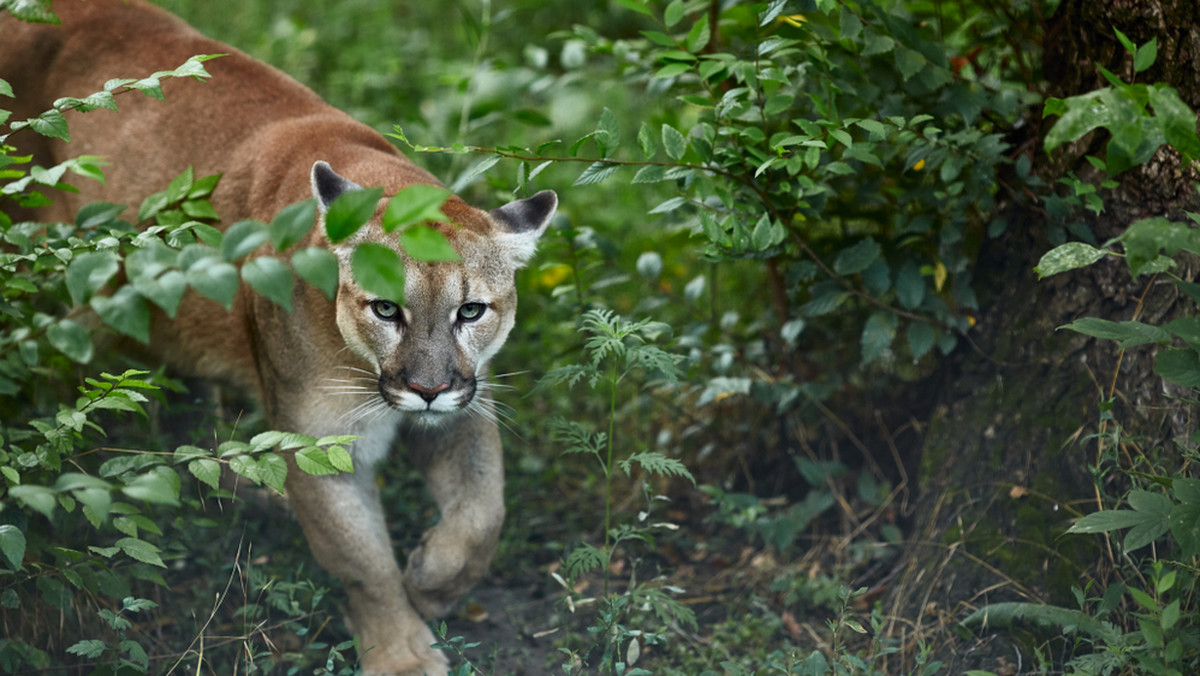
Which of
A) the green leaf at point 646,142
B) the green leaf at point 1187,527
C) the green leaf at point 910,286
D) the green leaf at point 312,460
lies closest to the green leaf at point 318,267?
the green leaf at point 312,460

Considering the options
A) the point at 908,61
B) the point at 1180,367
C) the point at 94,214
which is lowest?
the point at 1180,367

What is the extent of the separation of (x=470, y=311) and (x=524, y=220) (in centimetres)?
42

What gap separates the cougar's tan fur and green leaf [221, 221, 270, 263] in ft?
3.83

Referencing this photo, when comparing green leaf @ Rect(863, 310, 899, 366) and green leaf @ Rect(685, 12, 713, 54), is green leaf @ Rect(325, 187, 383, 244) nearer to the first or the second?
green leaf @ Rect(685, 12, 713, 54)

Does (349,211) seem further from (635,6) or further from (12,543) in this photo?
(635,6)

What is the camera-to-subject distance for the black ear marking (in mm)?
3631

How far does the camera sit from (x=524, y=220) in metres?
3.65

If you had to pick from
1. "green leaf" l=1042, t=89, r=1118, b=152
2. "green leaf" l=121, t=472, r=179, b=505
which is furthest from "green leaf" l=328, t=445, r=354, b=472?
"green leaf" l=1042, t=89, r=1118, b=152

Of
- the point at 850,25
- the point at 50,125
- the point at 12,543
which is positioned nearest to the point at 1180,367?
the point at 850,25

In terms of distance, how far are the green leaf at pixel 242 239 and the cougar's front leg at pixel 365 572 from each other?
1.81m

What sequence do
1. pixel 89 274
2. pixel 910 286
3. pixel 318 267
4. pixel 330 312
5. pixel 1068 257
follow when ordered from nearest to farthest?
1. pixel 318 267
2. pixel 89 274
3. pixel 1068 257
4. pixel 330 312
5. pixel 910 286

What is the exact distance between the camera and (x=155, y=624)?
3.45 metres

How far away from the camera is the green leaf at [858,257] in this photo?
3.80m

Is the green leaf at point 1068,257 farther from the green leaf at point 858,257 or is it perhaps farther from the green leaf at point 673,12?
the green leaf at point 673,12
